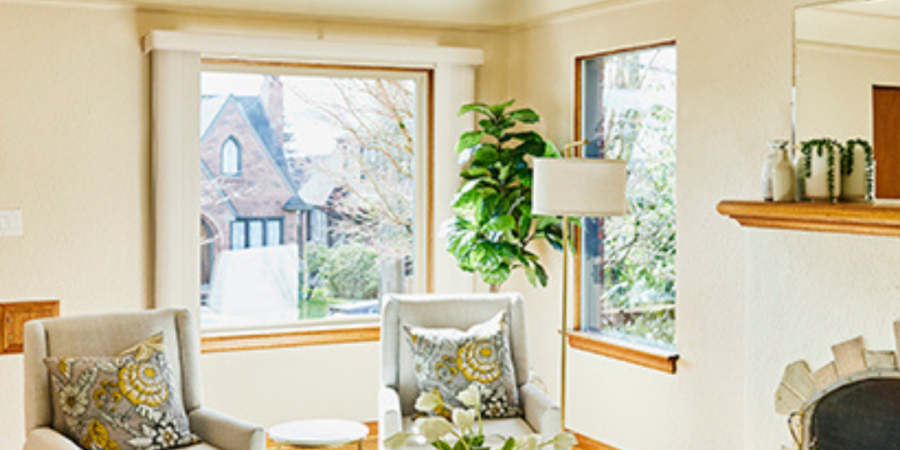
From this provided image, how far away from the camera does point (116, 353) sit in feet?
11.8

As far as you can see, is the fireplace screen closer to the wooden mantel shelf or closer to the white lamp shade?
the wooden mantel shelf

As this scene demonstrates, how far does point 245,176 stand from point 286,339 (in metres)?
0.87

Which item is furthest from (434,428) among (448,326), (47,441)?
(448,326)

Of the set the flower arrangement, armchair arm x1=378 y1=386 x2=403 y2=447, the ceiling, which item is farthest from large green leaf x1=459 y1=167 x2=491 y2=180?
the flower arrangement

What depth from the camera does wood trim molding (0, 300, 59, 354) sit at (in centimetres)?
450

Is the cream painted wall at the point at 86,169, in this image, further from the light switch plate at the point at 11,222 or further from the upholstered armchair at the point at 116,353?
the upholstered armchair at the point at 116,353

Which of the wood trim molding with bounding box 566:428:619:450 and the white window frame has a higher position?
the white window frame

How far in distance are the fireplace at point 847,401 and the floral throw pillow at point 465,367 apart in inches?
42.2

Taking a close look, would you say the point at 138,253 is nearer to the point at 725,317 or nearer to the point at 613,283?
the point at 613,283

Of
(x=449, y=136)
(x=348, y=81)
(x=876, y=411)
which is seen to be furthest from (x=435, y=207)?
(x=876, y=411)

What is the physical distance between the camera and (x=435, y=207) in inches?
211

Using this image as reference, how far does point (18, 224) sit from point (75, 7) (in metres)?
1.03

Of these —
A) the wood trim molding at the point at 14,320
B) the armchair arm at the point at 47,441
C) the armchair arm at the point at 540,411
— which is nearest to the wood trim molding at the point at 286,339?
the wood trim molding at the point at 14,320

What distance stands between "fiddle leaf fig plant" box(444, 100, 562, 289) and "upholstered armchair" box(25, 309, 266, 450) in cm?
172
